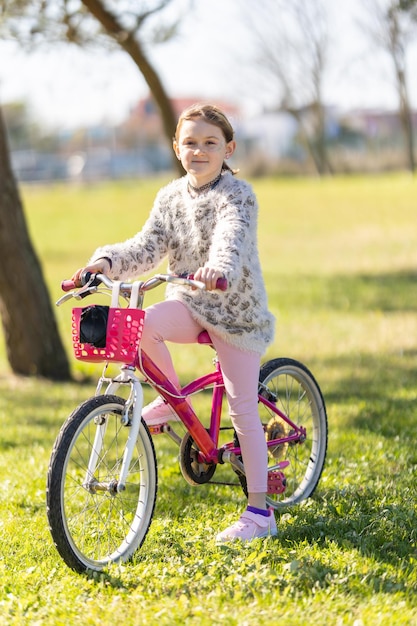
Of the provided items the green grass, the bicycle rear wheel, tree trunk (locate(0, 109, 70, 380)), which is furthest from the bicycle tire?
tree trunk (locate(0, 109, 70, 380))

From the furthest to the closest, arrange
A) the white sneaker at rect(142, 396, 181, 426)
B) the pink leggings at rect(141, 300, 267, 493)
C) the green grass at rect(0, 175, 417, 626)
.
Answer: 1. the white sneaker at rect(142, 396, 181, 426)
2. the pink leggings at rect(141, 300, 267, 493)
3. the green grass at rect(0, 175, 417, 626)

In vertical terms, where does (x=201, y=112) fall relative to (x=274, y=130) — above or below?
below

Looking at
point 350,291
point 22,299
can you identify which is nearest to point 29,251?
point 22,299

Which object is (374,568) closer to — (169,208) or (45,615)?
(45,615)

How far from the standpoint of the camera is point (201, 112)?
4020 millimetres

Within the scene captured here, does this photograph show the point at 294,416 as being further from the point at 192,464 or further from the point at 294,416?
the point at 192,464

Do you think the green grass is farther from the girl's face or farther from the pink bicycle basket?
the girl's face

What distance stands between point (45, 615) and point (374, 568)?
3.82ft

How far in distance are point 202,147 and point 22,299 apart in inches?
178

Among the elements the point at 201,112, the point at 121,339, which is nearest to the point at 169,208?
the point at 201,112

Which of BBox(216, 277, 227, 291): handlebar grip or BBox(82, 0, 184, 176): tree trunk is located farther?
BBox(82, 0, 184, 176): tree trunk

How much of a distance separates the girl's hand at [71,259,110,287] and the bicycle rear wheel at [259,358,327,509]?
920 millimetres

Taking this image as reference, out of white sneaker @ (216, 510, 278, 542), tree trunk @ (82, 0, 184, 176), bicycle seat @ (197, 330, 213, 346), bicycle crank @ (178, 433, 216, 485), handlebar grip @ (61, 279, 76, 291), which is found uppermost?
tree trunk @ (82, 0, 184, 176)

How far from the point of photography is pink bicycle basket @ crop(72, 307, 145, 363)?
3.52 meters
